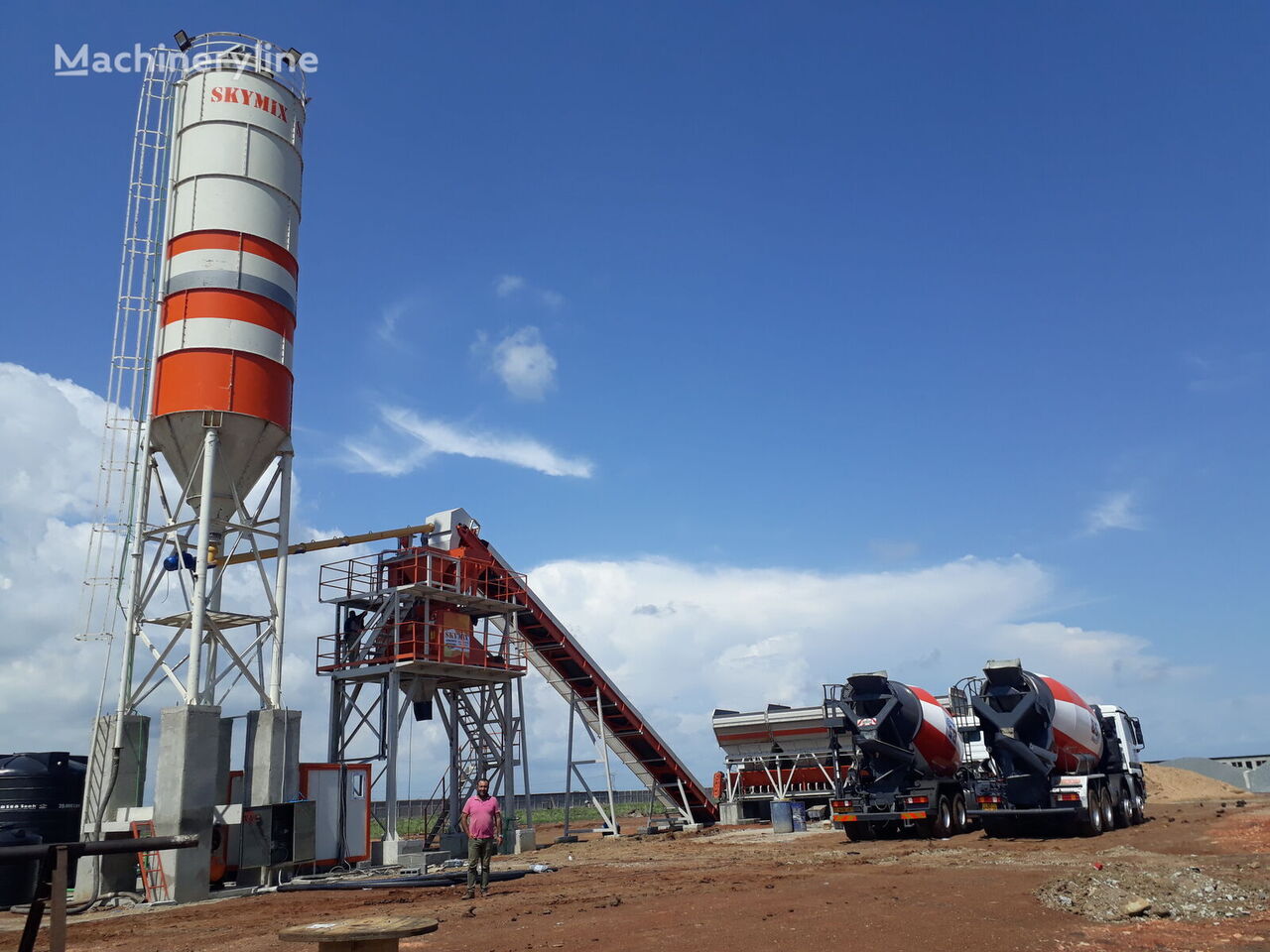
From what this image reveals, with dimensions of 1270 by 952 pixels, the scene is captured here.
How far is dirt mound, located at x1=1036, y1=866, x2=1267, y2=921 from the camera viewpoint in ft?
40.4

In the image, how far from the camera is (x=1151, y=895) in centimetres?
1340

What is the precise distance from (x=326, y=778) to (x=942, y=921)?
15631 mm

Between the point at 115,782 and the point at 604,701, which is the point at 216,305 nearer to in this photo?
the point at 115,782

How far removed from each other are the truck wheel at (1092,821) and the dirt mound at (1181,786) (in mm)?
25437

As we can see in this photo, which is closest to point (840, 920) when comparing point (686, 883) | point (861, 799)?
point (686, 883)

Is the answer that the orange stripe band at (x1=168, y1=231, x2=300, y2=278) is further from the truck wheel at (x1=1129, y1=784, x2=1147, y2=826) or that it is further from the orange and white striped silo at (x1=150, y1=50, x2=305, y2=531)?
the truck wheel at (x1=1129, y1=784, x2=1147, y2=826)

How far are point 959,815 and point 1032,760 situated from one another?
3.56m

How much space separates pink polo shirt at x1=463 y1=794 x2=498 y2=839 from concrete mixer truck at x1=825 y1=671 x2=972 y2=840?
10325 millimetres

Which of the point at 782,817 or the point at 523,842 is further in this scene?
the point at 782,817

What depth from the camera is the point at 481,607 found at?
2928 centimetres

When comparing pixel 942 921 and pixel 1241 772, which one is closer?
pixel 942 921

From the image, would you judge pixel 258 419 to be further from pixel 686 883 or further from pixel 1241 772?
pixel 1241 772

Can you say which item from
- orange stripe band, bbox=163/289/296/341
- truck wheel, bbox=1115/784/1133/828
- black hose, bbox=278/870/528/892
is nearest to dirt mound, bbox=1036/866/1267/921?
black hose, bbox=278/870/528/892

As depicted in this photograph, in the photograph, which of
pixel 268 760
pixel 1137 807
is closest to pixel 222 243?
pixel 268 760
